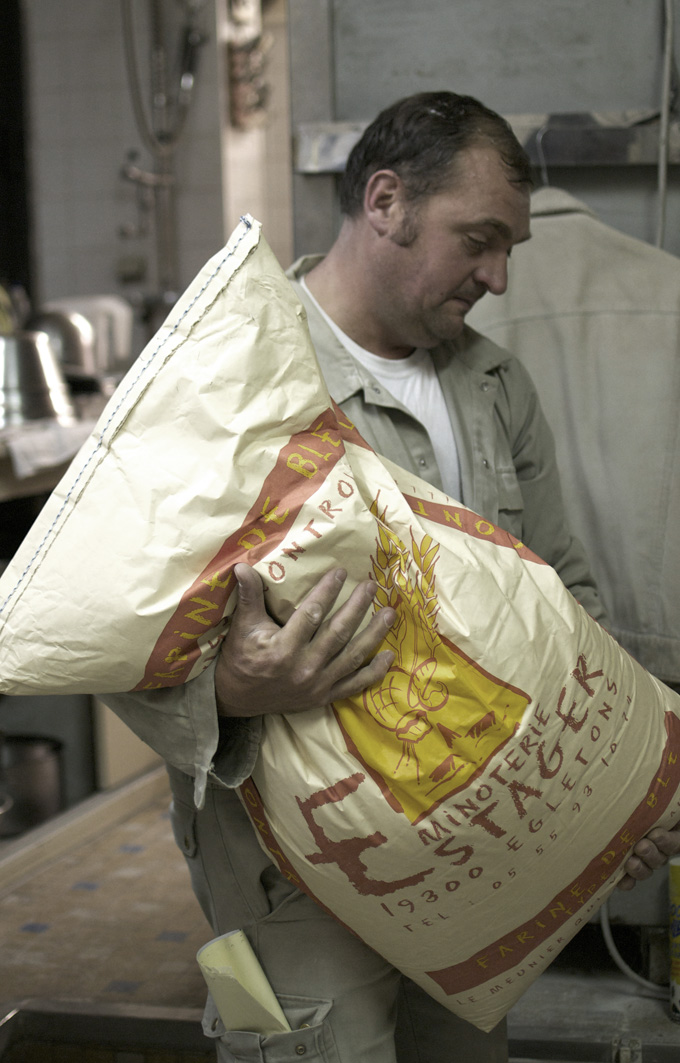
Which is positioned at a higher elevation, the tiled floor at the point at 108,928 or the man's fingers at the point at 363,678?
the man's fingers at the point at 363,678

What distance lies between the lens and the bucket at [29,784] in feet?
9.02

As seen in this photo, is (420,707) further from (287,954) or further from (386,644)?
(287,954)

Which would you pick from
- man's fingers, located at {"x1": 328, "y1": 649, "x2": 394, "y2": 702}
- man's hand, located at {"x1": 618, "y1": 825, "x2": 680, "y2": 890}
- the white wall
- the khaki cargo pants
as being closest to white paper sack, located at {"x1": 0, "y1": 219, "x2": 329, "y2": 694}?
man's fingers, located at {"x1": 328, "y1": 649, "x2": 394, "y2": 702}

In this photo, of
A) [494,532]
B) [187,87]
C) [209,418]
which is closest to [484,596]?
[494,532]

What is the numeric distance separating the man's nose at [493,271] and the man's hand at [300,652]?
52 centimetres

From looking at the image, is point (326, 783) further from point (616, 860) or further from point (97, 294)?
point (97, 294)

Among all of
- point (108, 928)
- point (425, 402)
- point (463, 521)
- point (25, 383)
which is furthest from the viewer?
point (25, 383)

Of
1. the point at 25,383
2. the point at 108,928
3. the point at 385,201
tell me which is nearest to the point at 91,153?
the point at 25,383

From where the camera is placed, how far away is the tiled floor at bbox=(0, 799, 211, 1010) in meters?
2.04

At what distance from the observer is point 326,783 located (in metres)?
0.99

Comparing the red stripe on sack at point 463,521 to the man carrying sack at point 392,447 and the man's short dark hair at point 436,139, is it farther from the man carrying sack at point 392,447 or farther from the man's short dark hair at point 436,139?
the man's short dark hair at point 436,139

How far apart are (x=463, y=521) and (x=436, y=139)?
20.0 inches

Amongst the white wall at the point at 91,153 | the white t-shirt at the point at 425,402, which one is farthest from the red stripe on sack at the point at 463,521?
the white wall at the point at 91,153

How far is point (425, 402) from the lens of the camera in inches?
54.3
